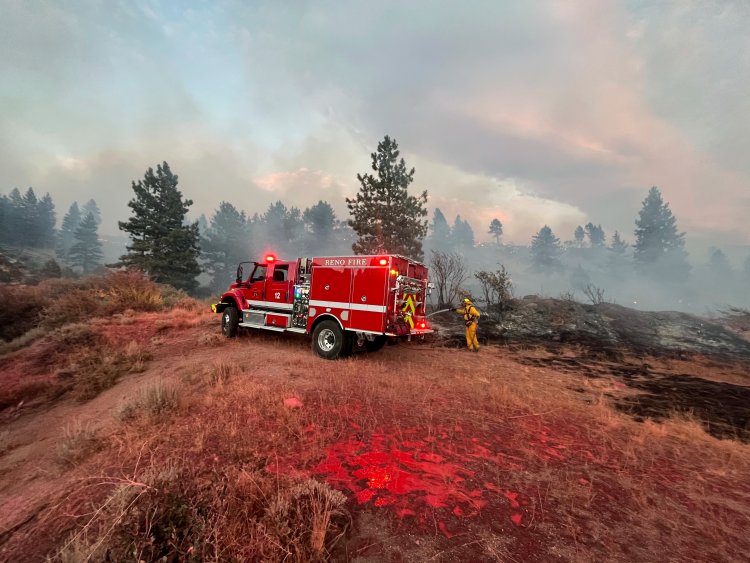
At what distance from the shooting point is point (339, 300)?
969 centimetres

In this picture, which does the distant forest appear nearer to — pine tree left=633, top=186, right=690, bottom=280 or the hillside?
pine tree left=633, top=186, right=690, bottom=280

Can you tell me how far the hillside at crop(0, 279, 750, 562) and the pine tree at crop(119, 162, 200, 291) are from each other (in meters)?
25.0

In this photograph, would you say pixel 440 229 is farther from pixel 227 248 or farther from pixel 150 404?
pixel 150 404

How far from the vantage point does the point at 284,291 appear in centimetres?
1098

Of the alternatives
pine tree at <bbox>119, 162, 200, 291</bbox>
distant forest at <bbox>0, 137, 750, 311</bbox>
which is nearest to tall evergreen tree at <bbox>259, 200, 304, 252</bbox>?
distant forest at <bbox>0, 137, 750, 311</bbox>

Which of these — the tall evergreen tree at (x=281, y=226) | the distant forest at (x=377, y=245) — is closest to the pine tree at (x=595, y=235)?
the distant forest at (x=377, y=245)

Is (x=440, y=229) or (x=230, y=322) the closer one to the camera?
(x=230, y=322)

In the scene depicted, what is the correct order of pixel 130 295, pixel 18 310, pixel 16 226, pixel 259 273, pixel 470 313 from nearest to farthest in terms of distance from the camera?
pixel 259 273 < pixel 470 313 < pixel 18 310 < pixel 130 295 < pixel 16 226

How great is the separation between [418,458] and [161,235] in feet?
121

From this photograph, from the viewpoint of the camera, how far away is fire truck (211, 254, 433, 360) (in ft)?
30.0

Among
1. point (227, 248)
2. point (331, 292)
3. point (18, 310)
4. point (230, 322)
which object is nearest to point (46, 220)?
point (227, 248)

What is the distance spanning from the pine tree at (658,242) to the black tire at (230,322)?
251ft

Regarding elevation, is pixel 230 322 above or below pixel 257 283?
below

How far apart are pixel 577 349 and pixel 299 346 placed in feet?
38.0
